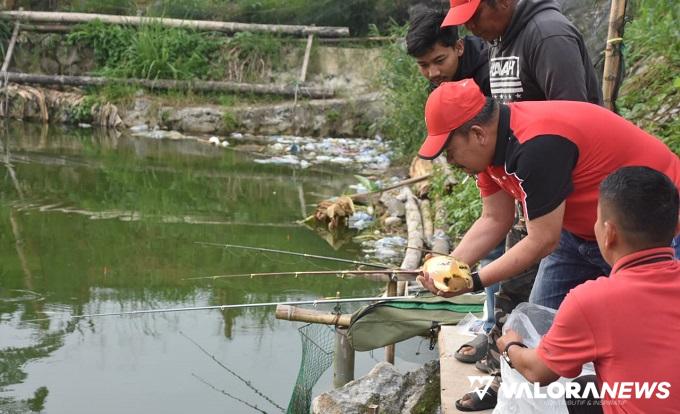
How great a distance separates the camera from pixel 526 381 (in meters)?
2.52

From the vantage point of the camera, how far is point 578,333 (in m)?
2.09

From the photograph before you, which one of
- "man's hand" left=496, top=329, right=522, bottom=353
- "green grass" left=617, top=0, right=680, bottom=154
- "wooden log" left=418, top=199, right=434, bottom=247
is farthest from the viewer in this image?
"wooden log" left=418, top=199, right=434, bottom=247

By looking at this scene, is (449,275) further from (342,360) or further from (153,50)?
(153,50)

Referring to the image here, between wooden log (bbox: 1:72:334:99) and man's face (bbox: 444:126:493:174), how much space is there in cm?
1101

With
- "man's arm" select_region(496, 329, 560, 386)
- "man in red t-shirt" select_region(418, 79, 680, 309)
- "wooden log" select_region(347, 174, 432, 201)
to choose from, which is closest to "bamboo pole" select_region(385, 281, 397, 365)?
"man in red t-shirt" select_region(418, 79, 680, 309)

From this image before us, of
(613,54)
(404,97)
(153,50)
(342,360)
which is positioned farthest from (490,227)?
(153,50)

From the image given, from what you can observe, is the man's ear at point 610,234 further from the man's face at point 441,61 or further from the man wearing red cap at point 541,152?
the man's face at point 441,61

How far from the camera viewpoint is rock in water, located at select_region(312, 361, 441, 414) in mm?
3619

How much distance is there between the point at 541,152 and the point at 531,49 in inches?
31.2

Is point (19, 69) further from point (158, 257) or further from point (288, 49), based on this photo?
point (158, 257)

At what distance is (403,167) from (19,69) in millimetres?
8007

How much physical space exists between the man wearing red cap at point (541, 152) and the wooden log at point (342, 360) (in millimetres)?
1417

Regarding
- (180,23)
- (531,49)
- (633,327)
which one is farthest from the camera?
(180,23)

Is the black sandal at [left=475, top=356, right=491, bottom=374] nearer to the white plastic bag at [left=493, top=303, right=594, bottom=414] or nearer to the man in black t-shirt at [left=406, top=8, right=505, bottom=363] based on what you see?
the man in black t-shirt at [left=406, top=8, right=505, bottom=363]
